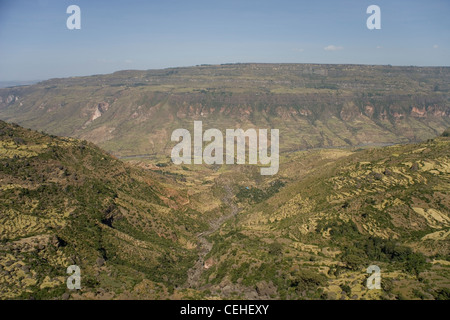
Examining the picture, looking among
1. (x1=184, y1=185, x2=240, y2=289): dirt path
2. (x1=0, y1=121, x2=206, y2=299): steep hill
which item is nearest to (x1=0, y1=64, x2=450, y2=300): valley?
(x1=0, y1=121, x2=206, y2=299): steep hill

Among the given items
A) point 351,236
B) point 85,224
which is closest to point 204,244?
point 85,224

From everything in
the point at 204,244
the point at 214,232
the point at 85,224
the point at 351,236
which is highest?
the point at 85,224

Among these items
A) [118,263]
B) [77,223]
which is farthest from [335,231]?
[77,223]

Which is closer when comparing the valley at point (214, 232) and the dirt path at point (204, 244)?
the valley at point (214, 232)

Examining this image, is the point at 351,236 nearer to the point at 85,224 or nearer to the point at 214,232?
the point at 214,232

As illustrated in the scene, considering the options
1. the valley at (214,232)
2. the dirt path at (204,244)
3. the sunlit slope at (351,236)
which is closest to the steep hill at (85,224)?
the valley at (214,232)

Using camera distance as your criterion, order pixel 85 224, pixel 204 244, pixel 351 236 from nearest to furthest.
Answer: pixel 351 236, pixel 85 224, pixel 204 244

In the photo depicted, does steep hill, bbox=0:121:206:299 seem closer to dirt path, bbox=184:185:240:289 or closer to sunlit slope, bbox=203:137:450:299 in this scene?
dirt path, bbox=184:185:240:289

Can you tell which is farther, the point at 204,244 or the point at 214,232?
the point at 214,232

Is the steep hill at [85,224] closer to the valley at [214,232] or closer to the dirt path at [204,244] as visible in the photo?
the valley at [214,232]
